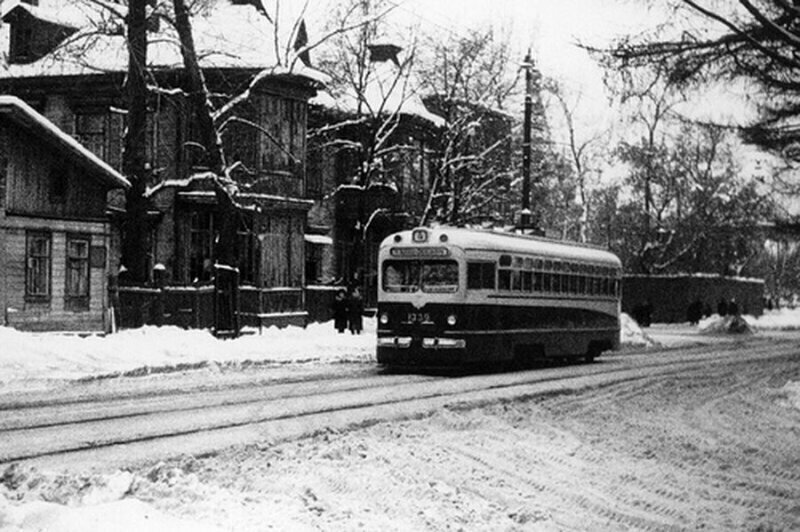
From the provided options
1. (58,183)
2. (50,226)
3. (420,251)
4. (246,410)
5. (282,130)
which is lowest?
(246,410)

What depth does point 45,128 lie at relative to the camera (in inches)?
1058

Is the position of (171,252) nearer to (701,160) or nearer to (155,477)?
(155,477)

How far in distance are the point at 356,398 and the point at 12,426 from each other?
5.62 meters

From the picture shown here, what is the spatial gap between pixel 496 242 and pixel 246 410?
934 centimetres

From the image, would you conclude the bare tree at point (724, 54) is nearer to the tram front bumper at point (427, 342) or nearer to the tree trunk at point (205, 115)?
the tram front bumper at point (427, 342)

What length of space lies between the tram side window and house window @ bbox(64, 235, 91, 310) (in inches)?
476

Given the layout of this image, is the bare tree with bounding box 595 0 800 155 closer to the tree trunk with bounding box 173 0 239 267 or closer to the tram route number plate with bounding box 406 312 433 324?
the tram route number plate with bounding box 406 312 433 324

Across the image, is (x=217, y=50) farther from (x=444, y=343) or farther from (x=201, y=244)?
(x=444, y=343)

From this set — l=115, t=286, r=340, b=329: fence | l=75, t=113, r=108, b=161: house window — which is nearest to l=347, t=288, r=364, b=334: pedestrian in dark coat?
l=115, t=286, r=340, b=329: fence

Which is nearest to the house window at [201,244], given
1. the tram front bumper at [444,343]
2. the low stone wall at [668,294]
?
the tram front bumper at [444,343]

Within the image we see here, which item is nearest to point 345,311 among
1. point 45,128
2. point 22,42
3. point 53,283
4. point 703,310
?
point 53,283

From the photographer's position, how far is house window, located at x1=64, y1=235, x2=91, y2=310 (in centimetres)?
2883

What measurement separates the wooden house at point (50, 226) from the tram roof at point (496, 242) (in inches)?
392

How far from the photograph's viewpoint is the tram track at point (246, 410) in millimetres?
12133
